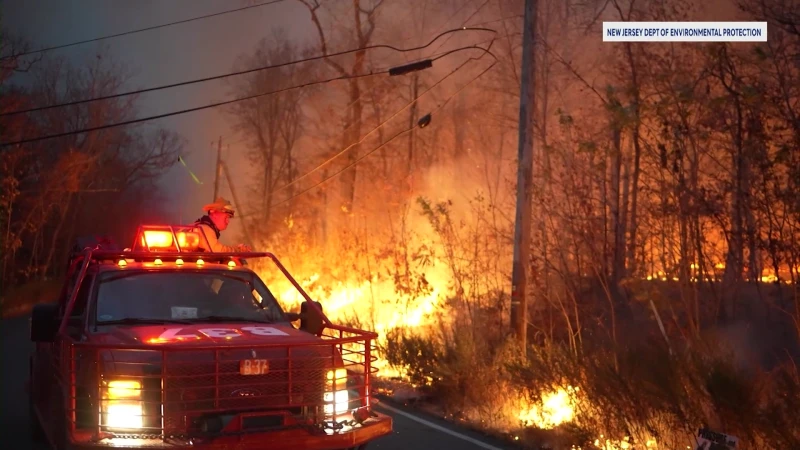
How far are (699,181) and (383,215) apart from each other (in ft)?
47.2

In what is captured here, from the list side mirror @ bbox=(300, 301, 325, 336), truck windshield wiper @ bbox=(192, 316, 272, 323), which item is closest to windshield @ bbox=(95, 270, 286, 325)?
truck windshield wiper @ bbox=(192, 316, 272, 323)

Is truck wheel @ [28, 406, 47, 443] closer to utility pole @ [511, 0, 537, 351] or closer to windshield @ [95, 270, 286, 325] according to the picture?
windshield @ [95, 270, 286, 325]

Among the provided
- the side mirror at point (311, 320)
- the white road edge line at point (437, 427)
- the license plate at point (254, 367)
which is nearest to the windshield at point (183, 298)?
the side mirror at point (311, 320)

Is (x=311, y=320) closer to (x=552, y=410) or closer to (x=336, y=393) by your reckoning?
(x=336, y=393)

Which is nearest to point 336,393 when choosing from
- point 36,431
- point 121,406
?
point 121,406

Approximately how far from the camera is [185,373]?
5.93 meters

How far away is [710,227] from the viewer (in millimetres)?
11742

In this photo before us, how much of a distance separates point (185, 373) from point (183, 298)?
159 centimetres

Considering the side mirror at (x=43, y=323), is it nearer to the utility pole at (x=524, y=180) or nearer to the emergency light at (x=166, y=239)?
the emergency light at (x=166, y=239)

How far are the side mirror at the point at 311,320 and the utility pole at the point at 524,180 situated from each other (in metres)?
5.45

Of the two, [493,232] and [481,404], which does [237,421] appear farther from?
[493,232]

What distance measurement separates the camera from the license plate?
604cm

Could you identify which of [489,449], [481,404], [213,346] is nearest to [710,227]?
[481,404]

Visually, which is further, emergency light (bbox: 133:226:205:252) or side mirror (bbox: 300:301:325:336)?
emergency light (bbox: 133:226:205:252)
